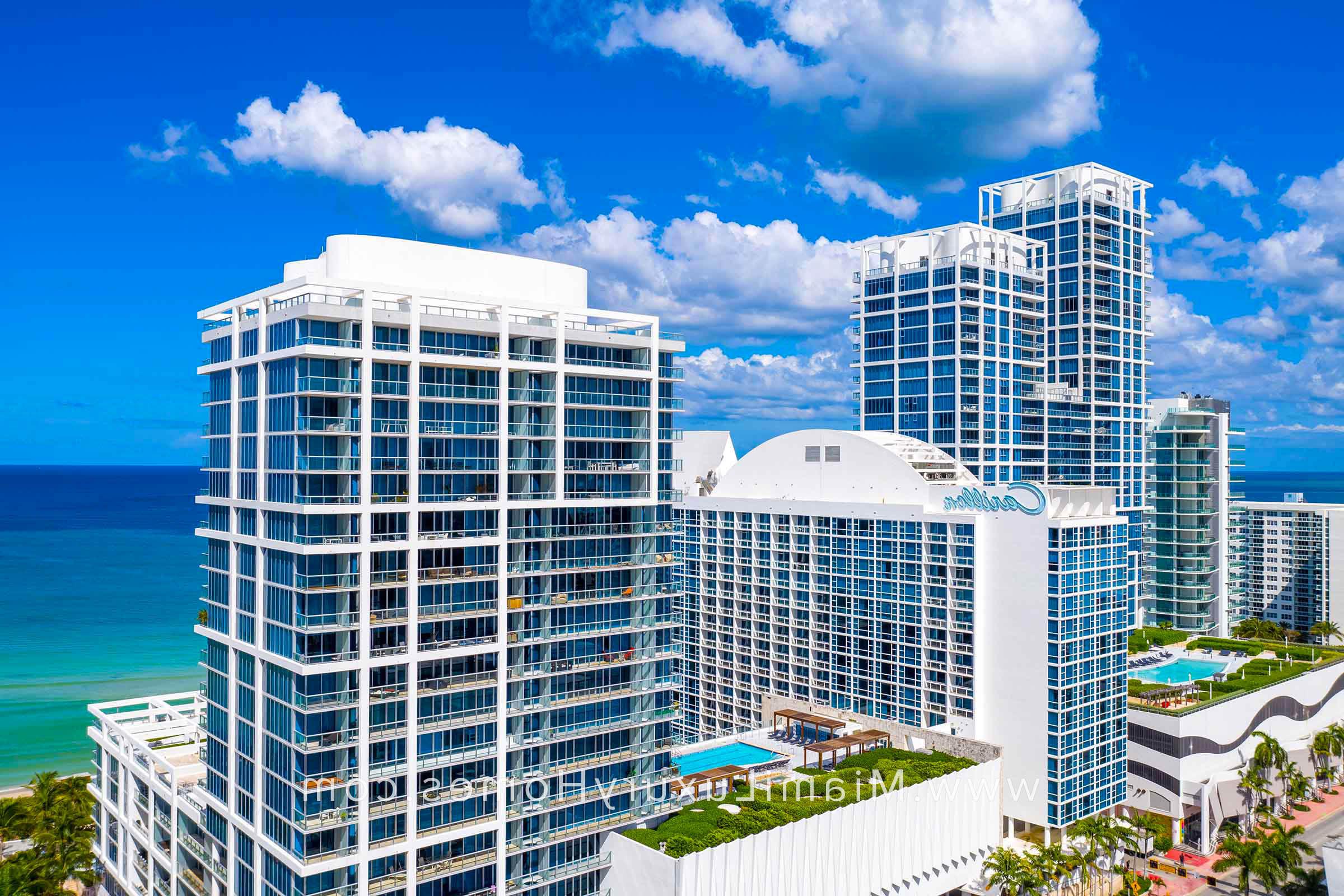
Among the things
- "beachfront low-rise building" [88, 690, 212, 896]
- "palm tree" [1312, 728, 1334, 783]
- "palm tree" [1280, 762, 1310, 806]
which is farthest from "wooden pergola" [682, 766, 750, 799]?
"palm tree" [1312, 728, 1334, 783]

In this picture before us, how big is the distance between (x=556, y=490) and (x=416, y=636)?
12.2 meters

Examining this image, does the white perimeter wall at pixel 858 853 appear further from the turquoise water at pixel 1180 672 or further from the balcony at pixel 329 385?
the turquoise water at pixel 1180 672

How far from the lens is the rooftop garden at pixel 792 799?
195ft

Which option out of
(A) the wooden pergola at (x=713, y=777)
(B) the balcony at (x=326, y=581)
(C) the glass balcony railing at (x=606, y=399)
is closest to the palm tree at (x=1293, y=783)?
→ (A) the wooden pergola at (x=713, y=777)

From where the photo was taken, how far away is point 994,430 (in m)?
122

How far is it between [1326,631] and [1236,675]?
56252 mm

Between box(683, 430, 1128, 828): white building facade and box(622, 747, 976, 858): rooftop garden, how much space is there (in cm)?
808

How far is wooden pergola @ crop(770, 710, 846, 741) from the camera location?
83.6m

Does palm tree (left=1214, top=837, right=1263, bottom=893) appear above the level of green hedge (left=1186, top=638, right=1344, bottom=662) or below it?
below

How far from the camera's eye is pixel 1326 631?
14662 cm

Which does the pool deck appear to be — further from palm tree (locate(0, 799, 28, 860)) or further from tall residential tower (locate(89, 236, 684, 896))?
palm tree (locate(0, 799, 28, 860))

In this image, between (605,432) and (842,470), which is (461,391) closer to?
(605,432)

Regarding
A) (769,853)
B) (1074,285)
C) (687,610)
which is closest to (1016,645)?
(769,853)

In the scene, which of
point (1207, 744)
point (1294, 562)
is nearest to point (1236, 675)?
point (1207, 744)
